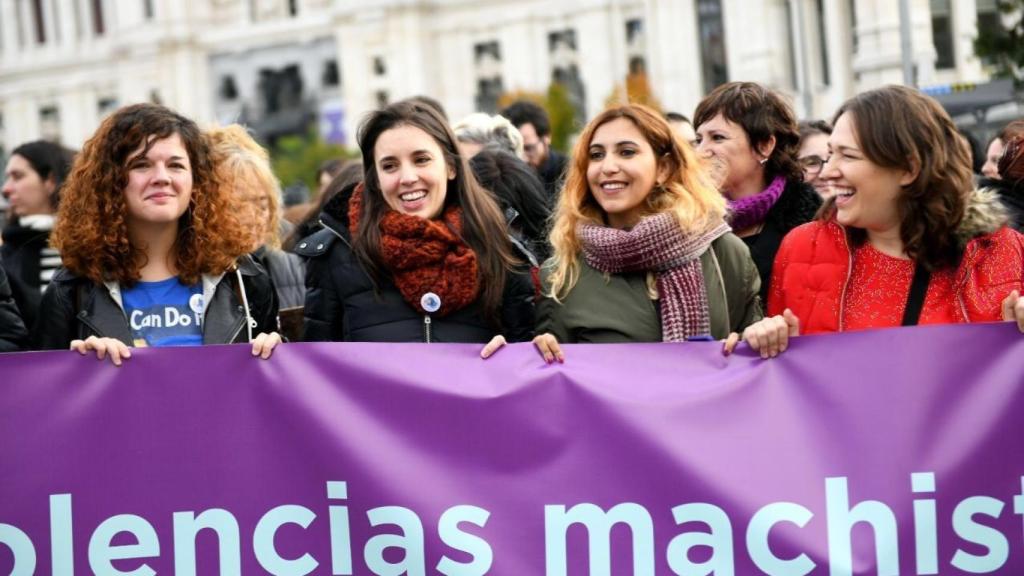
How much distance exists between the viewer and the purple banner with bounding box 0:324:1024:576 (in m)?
3.89

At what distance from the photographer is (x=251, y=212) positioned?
5.07 metres

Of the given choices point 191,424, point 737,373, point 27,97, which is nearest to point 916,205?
point 737,373

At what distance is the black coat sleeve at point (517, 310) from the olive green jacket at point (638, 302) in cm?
15

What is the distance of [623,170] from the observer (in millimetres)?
4430

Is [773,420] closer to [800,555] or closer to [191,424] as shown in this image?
[800,555]

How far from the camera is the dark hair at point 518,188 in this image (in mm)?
5820

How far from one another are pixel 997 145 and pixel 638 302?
282 centimetres

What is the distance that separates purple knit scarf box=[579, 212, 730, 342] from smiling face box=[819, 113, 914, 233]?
1.25ft

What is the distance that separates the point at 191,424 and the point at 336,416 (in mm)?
380

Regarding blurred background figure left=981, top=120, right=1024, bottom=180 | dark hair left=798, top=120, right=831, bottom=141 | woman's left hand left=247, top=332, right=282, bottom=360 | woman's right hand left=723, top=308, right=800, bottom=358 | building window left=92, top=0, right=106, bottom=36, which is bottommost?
woman's right hand left=723, top=308, right=800, bottom=358

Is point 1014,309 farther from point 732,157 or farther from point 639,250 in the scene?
point 732,157

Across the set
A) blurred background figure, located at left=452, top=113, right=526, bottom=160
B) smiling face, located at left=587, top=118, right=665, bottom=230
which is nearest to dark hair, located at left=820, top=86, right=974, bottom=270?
smiling face, located at left=587, top=118, right=665, bottom=230

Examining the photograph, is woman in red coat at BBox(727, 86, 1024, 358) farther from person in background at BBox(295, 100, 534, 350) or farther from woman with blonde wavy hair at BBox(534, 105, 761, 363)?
person in background at BBox(295, 100, 534, 350)

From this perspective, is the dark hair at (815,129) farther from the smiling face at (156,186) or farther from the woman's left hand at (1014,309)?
the smiling face at (156,186)
